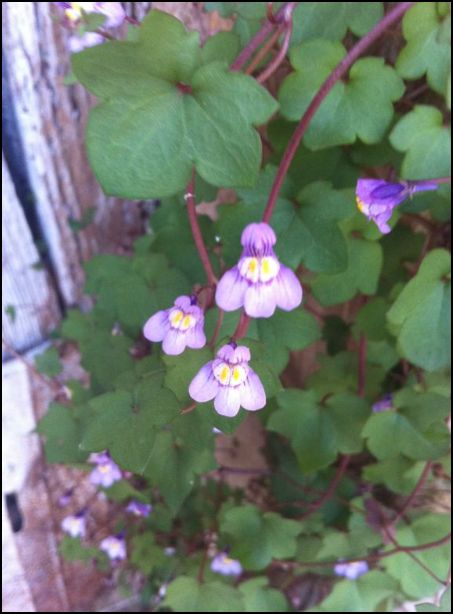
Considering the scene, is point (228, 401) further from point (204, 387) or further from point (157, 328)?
point (157, 328)

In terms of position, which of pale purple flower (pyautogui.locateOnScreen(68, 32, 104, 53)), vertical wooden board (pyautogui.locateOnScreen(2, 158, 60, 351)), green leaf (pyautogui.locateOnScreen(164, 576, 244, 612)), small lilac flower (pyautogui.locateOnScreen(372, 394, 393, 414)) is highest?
pale purple flower (pyautogui.locateOnScreen(68, 32, 104, 53))

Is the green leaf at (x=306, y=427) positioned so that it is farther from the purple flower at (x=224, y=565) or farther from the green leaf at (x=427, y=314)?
the purple flower at (x=224, y=565)

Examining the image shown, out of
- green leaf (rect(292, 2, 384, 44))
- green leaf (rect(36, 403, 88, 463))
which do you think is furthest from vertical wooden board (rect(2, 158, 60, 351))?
green leaf (rect(292, 2, 384, 44))

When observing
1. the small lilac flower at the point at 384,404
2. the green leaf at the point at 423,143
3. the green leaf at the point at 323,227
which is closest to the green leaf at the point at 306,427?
the small lilac flower at the point at 384,404

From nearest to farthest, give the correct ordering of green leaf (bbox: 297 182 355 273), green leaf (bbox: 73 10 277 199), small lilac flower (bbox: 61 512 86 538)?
green leaf (bbox: 73 10 277 199)
green leaf (bbox: 297 182 355 273)
small lilac flower (bbox: 61 512 86 538)

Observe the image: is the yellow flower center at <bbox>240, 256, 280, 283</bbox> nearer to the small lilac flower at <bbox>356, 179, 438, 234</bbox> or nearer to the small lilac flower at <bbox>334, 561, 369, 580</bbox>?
the small lilac flower at <bbox>356, 179, 438, 234</bbox>

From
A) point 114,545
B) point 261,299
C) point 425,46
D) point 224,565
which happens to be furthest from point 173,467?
point 425,46
